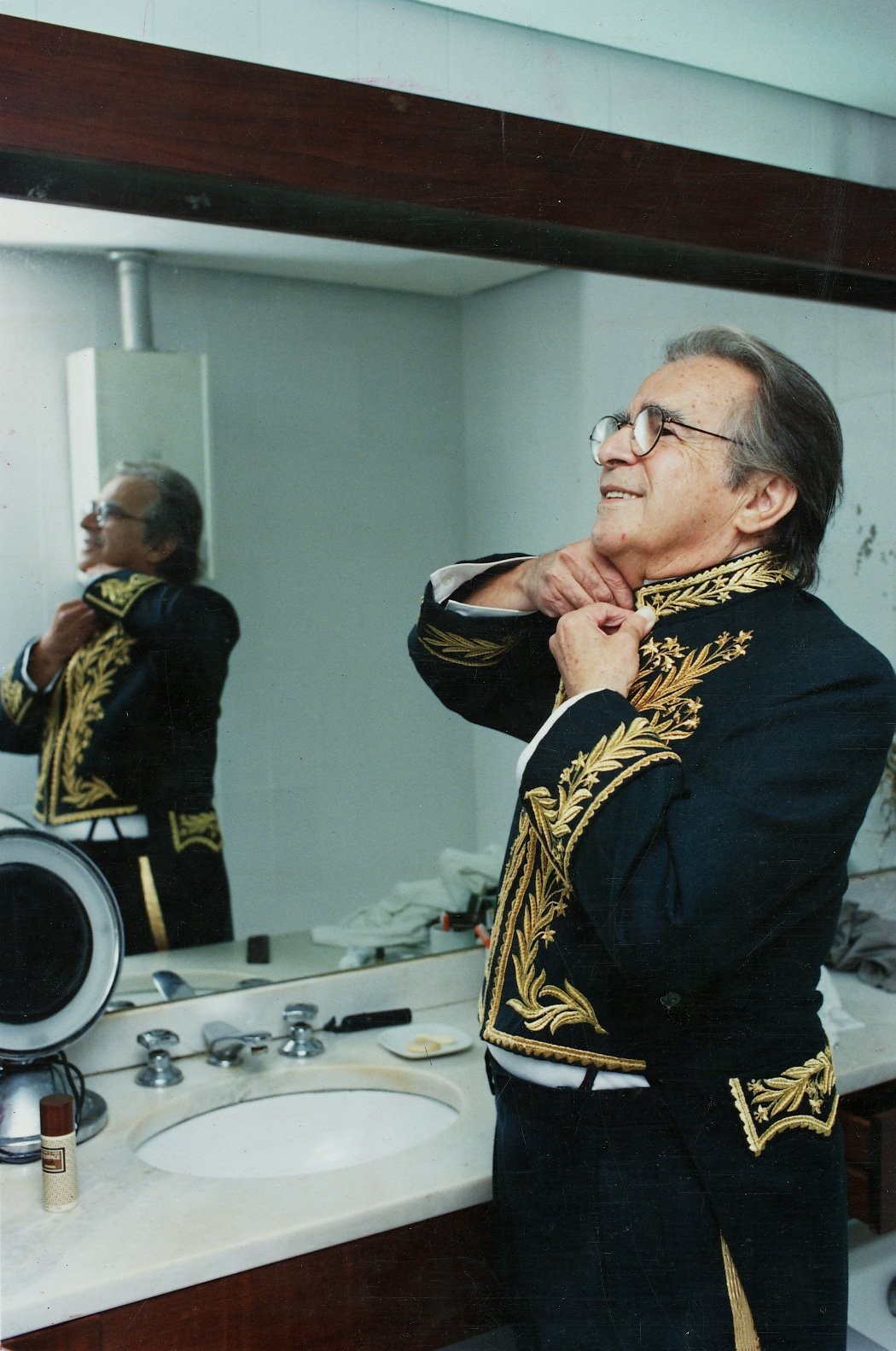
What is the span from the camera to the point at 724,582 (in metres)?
1.28

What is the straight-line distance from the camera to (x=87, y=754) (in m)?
1.64

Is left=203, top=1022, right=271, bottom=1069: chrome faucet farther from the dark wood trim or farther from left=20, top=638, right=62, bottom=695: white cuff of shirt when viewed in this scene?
the dark wood trim

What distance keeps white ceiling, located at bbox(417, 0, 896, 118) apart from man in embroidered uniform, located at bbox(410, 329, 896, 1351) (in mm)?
804

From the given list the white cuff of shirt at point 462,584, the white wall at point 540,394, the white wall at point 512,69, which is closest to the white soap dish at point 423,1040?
the white wall at point 540,394

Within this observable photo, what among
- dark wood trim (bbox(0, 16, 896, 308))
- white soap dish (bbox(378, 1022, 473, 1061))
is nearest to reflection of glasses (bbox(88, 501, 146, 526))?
dark wood trim (bbox(0, 16, 896, 308))

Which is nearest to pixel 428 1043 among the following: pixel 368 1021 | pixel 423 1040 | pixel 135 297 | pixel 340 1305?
pixel 423 1040

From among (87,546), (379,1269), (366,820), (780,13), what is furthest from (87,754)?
(780,13)

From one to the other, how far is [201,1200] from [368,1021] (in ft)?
1.76

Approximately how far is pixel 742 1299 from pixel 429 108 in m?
1.51

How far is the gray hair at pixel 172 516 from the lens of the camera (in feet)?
5.31

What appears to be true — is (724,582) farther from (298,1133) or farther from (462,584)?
(298,1133)

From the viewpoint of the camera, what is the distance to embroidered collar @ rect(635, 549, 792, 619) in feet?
4.18

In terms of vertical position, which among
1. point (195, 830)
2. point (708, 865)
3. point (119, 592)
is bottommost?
point (195, 830)

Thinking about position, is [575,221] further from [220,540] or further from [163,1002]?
[163,1002]
